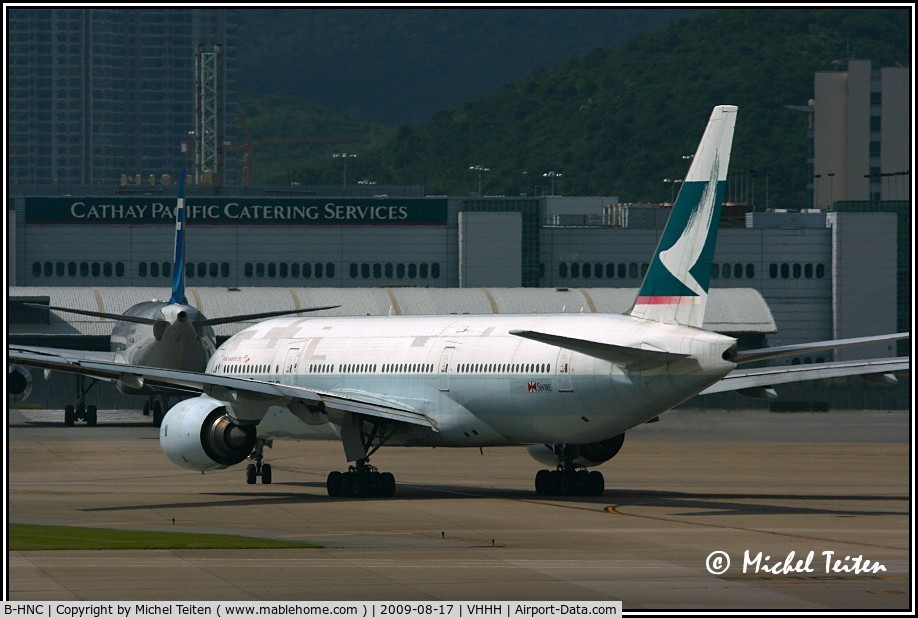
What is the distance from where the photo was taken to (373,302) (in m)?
79.8

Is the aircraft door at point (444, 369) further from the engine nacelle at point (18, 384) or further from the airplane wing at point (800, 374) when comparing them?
the engine nacelle at point (18, 384)

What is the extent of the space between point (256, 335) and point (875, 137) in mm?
157973

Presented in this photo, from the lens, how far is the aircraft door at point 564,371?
3372 centimetres

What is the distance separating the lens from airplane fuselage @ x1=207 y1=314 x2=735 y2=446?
3241 cm

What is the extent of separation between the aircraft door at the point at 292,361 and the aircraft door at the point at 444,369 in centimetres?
494

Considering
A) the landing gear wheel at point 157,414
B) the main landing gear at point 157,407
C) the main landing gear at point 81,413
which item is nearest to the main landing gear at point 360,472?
the landing gear wheel at point 157,414

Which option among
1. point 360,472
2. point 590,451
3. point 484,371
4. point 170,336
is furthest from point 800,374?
point 170,336

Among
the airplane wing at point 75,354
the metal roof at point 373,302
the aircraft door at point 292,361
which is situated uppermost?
the metal roof at point 373,302

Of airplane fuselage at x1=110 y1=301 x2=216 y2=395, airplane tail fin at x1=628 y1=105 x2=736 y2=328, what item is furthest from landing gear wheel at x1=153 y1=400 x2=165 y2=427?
airplane tail fin at x1=628 y1=105 x2=736 y2=328

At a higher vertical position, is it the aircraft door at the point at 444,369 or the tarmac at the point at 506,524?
the aircraft door at the point at 444,369

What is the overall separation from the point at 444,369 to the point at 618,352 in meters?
5.80

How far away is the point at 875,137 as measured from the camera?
623ft

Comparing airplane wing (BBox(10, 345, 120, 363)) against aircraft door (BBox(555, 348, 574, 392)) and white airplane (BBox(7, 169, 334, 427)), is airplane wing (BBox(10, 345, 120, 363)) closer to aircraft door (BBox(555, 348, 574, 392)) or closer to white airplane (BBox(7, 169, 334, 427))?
white airplane (BBox(7, 169, 334, 427))

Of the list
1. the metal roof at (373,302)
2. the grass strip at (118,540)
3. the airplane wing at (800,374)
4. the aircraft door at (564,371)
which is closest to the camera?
the grass strip at (118,540)
